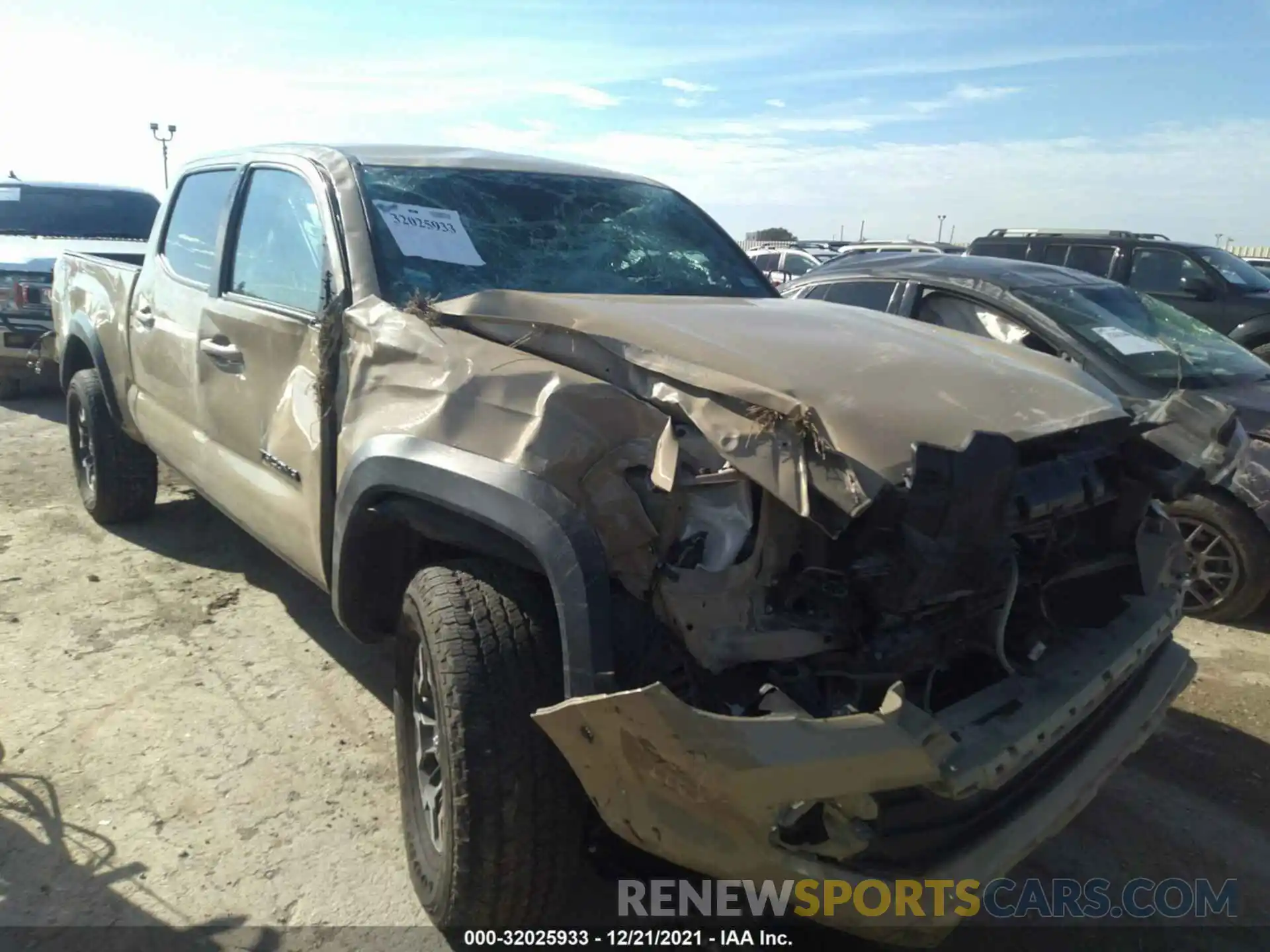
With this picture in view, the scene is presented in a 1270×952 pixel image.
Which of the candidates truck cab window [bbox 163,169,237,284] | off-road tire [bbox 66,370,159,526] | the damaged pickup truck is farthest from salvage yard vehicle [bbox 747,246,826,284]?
the damaged pickup truck

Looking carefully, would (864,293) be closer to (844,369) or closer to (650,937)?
(844,369)

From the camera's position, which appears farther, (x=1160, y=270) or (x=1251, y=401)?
(x=1160, y=270)

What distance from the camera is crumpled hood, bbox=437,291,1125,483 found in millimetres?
2264

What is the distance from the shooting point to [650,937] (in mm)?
2643

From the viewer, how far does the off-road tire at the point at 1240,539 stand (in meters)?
4.53

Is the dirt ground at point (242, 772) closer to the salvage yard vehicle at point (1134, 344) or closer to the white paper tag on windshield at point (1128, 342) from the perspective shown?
the salvage yard vehicle at point (1134, 344)

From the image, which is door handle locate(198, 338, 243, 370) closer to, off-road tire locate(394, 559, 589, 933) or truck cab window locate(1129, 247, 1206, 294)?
off-road tire locate(394, 559, 589, 933)

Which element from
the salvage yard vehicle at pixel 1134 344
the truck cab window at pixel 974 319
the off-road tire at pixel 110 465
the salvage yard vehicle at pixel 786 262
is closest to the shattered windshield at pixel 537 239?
the truck cab window at pixel 974 319

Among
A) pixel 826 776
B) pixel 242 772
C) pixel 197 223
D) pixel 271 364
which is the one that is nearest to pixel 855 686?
pixel 826 776

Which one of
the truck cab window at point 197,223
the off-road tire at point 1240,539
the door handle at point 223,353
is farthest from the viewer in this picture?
the off-road tire at point 1240,539

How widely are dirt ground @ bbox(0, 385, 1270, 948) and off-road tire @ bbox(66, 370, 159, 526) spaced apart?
0.53m

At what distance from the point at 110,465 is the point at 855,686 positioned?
14.9 feet

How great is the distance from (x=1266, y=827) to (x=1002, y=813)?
60.8 inches

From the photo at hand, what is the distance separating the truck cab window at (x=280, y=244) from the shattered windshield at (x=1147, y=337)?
366 centimetres
